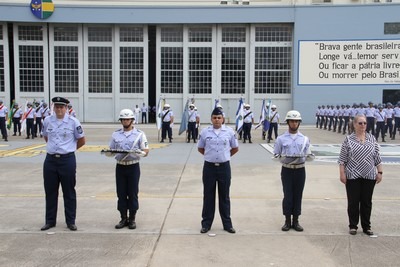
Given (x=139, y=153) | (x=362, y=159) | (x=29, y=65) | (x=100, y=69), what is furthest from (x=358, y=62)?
(x=139, y=153)

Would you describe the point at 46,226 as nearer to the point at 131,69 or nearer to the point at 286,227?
the point at 286,227

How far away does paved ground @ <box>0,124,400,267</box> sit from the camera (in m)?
5.28

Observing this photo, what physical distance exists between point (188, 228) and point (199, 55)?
3286 cm

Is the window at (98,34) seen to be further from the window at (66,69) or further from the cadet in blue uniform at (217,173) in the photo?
the cadet in blue uniform at (217,173)

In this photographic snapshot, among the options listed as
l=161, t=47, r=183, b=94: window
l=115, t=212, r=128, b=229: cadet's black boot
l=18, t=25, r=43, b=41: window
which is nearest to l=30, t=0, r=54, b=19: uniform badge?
l=18, t=25, r=43, b=41: window

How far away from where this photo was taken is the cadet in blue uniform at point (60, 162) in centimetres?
644

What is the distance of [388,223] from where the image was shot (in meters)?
6.84

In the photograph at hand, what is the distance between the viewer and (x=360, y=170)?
6.18m

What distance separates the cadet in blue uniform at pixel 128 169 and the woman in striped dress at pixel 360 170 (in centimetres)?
291

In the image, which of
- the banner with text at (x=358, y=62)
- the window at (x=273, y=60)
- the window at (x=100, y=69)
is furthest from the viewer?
the window at (x=100, y=69)

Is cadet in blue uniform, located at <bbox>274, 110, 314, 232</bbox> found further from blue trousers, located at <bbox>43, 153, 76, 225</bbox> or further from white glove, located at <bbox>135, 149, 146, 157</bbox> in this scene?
blue trousers, located at <bbox>43, 153, 76, 225</bbox>

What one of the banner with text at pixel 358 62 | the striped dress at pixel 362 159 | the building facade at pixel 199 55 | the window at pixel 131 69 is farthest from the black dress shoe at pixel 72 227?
the window at pixel 131 69

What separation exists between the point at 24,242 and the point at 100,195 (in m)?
3.02

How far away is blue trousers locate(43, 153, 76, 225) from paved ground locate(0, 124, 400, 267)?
0.26 metres
